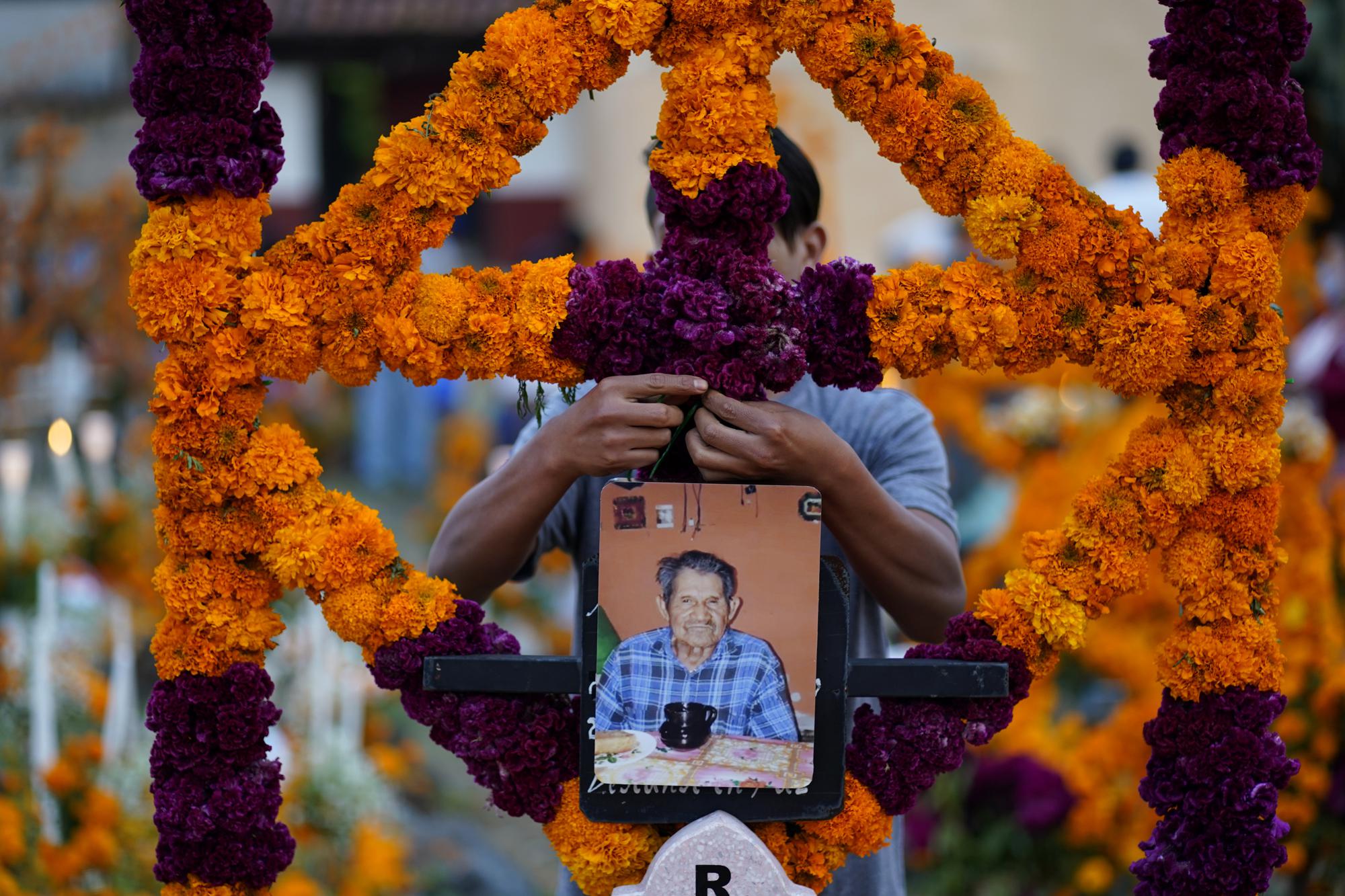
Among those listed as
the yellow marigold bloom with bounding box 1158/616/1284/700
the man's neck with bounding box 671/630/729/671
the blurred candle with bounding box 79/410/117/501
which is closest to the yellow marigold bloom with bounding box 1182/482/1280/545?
the yellow marigold bloom with bounding box 1158/616/1284/700

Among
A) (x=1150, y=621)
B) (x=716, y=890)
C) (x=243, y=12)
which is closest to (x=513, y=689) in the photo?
(x=716, y=890)

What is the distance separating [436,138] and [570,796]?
91 centimetres

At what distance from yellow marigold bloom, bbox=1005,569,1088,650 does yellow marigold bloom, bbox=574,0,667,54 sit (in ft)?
2.98

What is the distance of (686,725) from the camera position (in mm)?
1886

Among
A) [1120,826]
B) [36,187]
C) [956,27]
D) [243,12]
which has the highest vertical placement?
[956,27]

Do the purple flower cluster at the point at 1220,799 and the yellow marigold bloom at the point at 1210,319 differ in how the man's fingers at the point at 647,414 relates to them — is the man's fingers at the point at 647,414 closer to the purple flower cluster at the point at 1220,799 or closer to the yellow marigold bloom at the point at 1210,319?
the yellow marigold bloom at the point at 1210,319

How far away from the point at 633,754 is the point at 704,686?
0.13m

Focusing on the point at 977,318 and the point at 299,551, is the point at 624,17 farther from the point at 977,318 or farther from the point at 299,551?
the point at 299,551

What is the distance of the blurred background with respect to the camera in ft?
11.8

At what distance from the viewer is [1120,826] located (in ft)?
12.0

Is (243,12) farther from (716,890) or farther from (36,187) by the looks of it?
(36,187)

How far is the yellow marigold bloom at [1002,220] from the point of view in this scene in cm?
193

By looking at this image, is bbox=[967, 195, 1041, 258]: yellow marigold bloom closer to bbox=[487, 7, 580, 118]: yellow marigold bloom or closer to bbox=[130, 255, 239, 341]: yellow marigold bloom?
bbox=[487, 7, 580, 118]: yellow marigold bloom

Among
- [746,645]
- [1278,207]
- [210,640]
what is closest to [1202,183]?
[1278,207]
